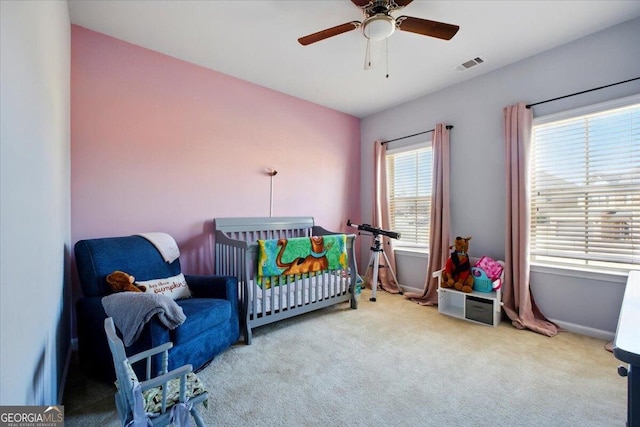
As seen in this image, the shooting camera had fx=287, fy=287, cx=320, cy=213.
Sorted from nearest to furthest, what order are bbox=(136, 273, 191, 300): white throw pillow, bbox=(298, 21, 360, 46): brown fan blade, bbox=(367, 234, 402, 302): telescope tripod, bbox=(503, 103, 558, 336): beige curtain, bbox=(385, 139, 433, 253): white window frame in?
1. bbox=(298, 21, 360, 46): brown fan blade
2. bbox=(136, 273, 191, 300): white throw pillow
3. bbox=(503, 103, 558, 336): beige curtain
4. bbox=(367, 234, 402, 302): telescope tripod
5. bbox=(385, 139, 433, 253): white window frame

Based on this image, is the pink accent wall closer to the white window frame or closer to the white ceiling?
the white ceiling

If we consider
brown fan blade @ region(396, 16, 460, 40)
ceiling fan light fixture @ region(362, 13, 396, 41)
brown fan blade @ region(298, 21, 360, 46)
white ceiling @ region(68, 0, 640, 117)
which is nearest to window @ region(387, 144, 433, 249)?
white ceiling @ region(68, 0, 640, 117)

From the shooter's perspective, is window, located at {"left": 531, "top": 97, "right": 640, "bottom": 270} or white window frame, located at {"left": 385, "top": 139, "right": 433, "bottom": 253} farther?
white window frame, located at {"left": 385, "top": 139, "right": 433, "bottom": 253}

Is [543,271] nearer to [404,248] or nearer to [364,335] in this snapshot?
[404,248]

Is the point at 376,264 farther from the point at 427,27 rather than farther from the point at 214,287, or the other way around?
the point at 427,27

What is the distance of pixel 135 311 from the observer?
1.59m

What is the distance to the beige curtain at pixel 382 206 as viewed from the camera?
396 centimetres

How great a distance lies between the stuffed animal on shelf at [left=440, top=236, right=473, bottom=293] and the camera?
118 inches

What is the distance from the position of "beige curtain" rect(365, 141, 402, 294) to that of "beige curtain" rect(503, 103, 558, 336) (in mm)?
1427

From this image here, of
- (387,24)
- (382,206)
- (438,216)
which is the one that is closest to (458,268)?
(438,216)

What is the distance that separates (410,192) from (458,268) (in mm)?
1238

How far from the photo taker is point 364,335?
252cm

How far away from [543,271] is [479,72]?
213 cm

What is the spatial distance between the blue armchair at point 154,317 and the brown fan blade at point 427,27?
2.23 metres
